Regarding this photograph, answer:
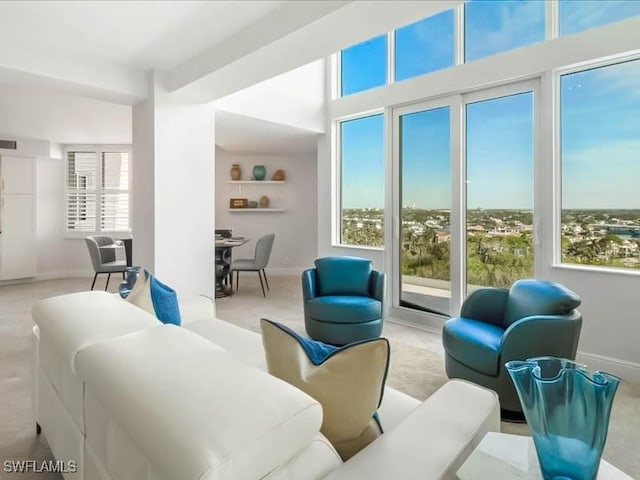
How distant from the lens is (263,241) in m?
5.88

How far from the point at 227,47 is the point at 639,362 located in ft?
12.9

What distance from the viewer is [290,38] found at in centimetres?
260

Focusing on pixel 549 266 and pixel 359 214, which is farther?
pixel 359 214

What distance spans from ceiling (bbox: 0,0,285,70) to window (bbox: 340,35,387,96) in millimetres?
2235

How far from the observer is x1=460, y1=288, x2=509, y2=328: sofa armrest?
2.88 metres

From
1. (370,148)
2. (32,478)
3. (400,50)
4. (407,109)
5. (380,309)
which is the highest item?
(400,50)

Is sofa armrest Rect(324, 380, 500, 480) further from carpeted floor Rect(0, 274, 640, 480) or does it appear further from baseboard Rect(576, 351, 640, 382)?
baseboard Rect(576, 351, 640, 382)

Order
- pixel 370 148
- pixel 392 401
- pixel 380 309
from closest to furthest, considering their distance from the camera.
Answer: pixel 392 401 → pixel 380 309 → pixel 370 148

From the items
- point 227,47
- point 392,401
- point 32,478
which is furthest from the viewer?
point 227,47

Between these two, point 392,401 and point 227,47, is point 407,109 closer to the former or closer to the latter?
point 227,47

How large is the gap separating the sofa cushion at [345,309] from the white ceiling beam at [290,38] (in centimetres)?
203

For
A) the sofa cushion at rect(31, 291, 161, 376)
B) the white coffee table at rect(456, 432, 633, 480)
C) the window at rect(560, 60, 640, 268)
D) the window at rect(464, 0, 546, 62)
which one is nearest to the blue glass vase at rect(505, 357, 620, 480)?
the white coffee table at rect(456, 432, 633, 480)

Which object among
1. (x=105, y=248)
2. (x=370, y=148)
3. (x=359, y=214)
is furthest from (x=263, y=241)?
(x=105, y=248)

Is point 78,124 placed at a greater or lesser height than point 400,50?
lesser
